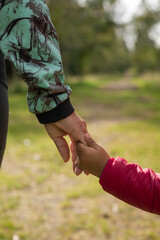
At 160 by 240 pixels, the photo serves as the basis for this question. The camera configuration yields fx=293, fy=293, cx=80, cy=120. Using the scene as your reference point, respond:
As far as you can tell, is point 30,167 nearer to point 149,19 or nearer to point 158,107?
point 158,107

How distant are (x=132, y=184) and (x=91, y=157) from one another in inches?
8.2

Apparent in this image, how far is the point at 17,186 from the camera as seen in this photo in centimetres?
313

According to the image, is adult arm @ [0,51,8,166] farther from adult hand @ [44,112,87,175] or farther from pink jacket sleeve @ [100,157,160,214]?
pink jacket sleeve @ [100,157,160,214]

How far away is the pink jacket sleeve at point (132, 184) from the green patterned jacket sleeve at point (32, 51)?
38 centimetres

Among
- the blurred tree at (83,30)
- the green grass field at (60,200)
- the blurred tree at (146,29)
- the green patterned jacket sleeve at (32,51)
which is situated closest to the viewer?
the green patterned jacket sleeve at (32,51)

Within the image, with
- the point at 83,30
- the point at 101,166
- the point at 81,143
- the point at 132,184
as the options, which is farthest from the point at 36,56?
the point at 83,30

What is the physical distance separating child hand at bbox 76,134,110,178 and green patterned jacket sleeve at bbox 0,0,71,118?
0.22 meters

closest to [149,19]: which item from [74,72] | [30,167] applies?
[74,72]

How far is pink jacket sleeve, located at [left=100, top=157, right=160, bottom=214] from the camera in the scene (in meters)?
1.25

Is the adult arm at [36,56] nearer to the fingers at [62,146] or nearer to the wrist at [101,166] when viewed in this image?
the fingers at [62,146]

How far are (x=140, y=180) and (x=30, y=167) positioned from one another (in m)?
2.70

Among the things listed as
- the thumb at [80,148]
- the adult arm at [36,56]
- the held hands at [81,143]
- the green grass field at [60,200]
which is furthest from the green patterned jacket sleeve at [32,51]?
the green grass field at [60,200]

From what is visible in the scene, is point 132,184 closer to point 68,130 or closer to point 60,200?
point 68,130

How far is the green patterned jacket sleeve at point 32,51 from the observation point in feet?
3.76
